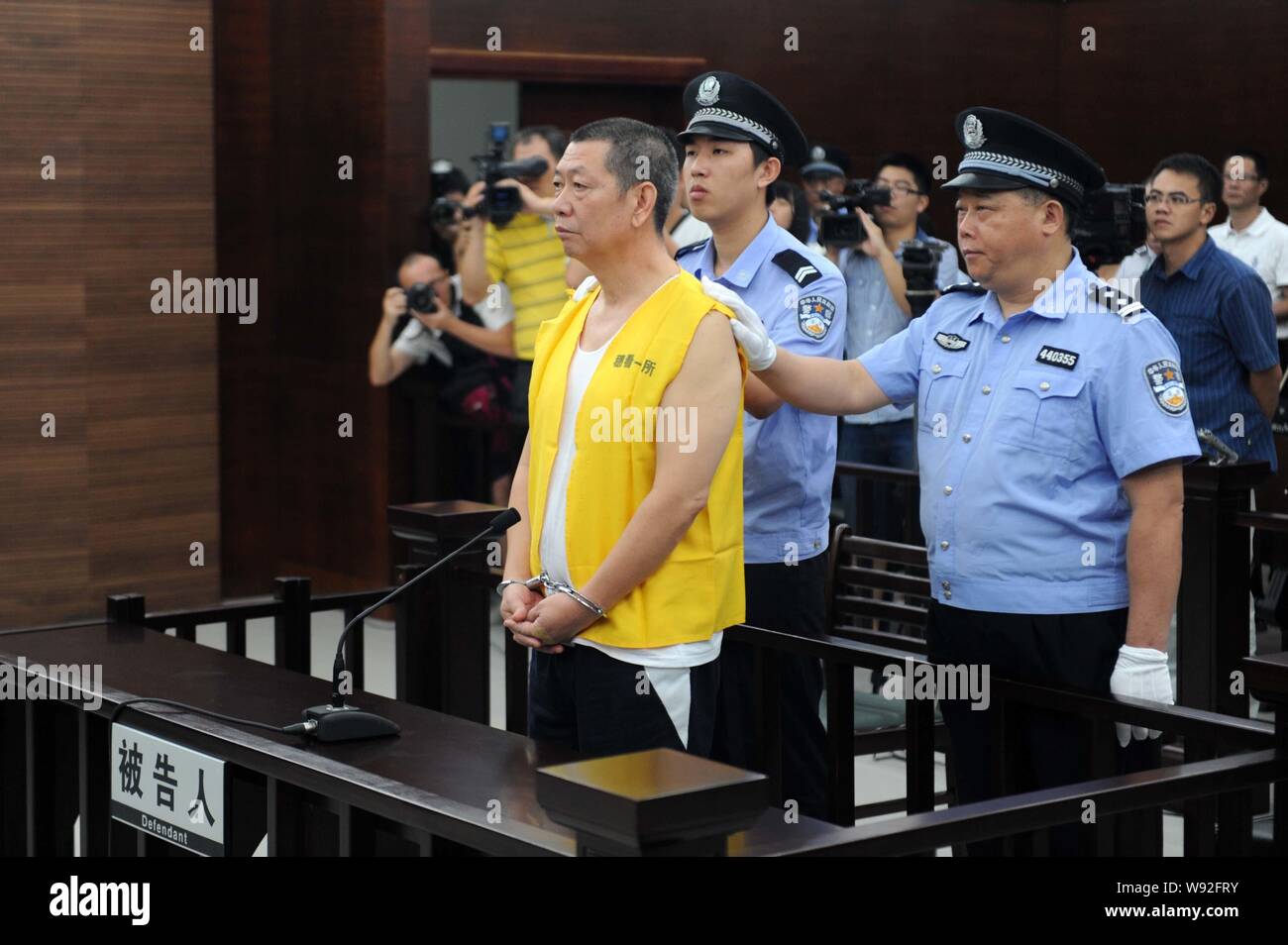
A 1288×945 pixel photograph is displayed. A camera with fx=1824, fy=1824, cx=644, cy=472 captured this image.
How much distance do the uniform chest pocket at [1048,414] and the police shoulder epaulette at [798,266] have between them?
58 centimetres

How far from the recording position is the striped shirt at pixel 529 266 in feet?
19.4

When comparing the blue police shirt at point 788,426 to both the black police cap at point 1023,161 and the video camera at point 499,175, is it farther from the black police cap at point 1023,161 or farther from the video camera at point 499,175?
the video camera at point 499,175

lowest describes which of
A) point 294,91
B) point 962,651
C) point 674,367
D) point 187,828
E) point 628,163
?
point 187,828

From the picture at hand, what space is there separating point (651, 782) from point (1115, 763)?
3.65ft

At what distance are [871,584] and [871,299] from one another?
1839 mm

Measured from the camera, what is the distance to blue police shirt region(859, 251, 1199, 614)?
2.58 metres

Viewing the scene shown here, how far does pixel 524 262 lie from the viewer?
5926mm

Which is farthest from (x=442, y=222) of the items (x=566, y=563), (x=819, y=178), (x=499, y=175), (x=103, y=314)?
(x=566, y=563)

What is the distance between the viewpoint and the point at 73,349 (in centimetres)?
612

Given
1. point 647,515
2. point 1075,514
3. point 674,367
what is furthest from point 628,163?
point 1075,514

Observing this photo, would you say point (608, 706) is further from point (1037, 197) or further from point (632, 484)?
point (1037, 197)

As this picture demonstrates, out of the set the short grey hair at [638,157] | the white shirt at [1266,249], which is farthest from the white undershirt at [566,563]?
the white shirt at [1266,249]
